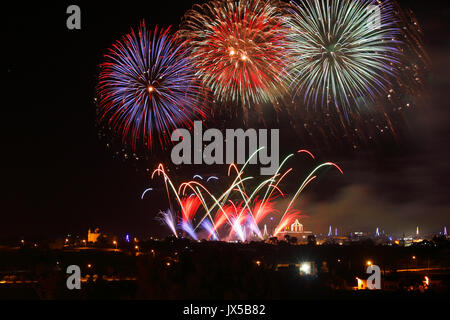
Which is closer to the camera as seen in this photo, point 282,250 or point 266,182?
point 266,182

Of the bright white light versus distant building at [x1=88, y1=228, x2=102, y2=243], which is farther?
distant building at [x1=88, y1=228, x2=102, y2=243]

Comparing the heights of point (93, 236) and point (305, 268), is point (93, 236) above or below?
below

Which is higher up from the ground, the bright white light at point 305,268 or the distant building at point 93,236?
the bright white light at point 305,268

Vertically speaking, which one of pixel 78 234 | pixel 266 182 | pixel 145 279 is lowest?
pixel 78 234

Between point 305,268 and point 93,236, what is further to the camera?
point 93,236

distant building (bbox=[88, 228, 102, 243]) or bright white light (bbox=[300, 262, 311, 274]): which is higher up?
bright white light (bbox=[300, 262, 311, 274])

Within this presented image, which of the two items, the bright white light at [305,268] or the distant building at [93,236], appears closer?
the bright white light at [305,268]
